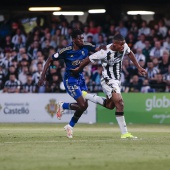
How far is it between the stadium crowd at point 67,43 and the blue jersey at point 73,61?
30.5 feet

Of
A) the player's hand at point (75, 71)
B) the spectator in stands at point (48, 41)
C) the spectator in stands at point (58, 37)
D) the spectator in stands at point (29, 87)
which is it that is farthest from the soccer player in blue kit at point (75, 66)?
the spectator in stands at point (58, 37)

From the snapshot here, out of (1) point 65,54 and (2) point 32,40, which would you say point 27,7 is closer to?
(2) point 32,40

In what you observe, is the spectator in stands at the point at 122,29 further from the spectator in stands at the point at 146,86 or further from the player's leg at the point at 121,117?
the player's leg at the point at 121,117

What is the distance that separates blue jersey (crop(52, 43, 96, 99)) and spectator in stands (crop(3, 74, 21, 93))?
34.7 feet

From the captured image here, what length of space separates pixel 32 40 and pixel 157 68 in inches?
260

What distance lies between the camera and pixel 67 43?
31562 millimetres

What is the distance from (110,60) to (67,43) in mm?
14255

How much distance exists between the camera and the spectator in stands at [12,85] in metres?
29.0

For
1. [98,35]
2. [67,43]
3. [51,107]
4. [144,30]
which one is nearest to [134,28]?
[144,30]

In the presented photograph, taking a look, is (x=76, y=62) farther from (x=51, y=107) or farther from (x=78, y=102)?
(x=51, y=107)

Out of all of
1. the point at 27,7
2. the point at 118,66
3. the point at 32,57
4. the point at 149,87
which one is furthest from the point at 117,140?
the point at 27,7

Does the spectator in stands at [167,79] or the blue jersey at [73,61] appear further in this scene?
the spectator in stands at [167,79]

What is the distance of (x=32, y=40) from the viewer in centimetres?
3238

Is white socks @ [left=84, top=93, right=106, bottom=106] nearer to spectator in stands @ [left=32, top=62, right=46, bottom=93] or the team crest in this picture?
the team crest
